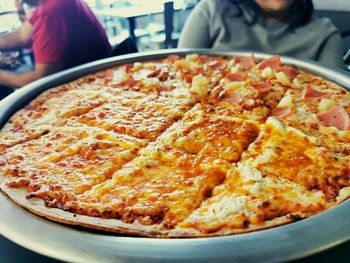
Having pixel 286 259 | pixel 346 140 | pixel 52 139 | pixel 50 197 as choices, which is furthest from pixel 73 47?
pixel 286 259

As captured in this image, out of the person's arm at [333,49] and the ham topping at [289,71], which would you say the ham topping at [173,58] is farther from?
the person's arm at [333,49]

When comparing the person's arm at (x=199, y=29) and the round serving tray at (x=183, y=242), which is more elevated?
the round serving tray at (x=183, y=242)

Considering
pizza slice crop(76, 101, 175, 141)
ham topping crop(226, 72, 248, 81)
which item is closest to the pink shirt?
pizza slice crop(76, 101, 175, 141)

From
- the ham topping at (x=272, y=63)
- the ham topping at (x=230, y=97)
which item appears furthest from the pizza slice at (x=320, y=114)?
the ham topping at (x=272, y=63)

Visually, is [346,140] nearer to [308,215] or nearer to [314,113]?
[314,113]

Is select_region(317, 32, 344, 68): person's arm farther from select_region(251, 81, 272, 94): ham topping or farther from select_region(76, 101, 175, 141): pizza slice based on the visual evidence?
select_region(76, 101, 175, 141): pizza slice

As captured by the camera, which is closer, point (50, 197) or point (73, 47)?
point (50, 197)

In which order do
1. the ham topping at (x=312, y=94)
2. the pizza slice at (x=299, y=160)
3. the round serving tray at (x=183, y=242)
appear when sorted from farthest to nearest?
the ham topping at (x=312, y=94) < the pizza slice at (x=299, y=160) < the round serving tray at (x=183, y=242)
